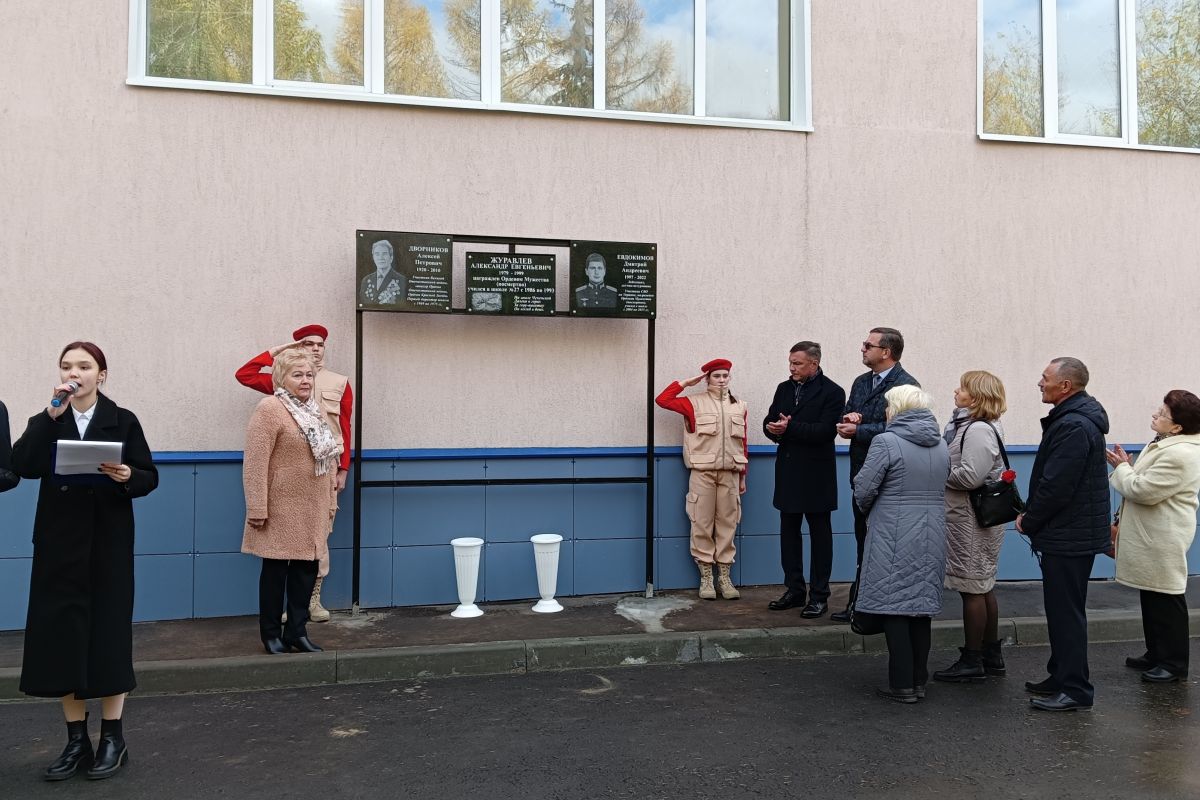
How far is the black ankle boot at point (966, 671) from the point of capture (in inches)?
230

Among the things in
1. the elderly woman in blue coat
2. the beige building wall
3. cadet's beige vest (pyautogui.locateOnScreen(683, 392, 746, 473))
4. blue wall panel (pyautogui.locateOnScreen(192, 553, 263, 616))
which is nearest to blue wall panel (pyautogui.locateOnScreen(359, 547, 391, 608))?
blue wall panel (pyautogui.locateOnScreen(192, 553, 263, 616))

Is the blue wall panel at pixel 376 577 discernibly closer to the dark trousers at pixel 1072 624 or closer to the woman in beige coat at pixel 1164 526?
the dark trousers at pixel 1072 624

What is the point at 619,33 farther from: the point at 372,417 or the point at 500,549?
the point at 500,549

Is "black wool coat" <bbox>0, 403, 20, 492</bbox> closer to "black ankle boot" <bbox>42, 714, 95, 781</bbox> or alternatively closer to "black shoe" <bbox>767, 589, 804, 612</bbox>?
"black ankle boot" <bbox>42, 714, 95, 781</bbox>

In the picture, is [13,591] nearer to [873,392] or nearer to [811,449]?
[811,449]

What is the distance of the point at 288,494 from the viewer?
5902 millimetres

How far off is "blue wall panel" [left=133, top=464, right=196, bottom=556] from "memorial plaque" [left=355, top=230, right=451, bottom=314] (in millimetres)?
1769

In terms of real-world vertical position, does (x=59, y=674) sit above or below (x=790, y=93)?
below

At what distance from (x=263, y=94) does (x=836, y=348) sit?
4.83 metres

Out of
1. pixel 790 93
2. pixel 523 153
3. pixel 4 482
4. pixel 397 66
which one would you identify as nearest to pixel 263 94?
pixel 397 66

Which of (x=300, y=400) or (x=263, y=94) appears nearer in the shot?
(x=300, y=400)

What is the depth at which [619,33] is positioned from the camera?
814cm

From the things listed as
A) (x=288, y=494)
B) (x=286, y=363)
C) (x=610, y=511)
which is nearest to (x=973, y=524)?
(x=610, y=511)

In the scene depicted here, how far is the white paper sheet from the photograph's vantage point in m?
4.15
